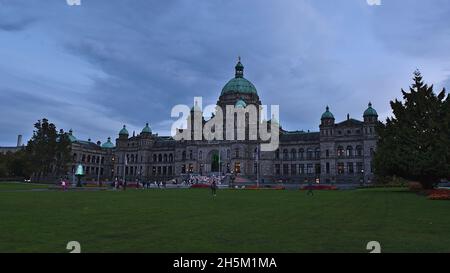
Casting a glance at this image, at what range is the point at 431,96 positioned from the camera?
144 ft

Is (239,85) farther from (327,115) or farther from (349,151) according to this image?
(349,151)

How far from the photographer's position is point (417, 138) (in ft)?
136

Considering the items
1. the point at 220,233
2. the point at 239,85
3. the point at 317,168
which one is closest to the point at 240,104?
the point at 239,85

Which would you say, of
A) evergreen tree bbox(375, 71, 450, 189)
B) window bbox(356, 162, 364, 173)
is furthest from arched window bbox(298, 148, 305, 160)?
evergreen tree bbox(375, 71, 450, 189)

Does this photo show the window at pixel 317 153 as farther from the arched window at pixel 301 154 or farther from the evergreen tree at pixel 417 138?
the evergreen tree at pixel 417 138

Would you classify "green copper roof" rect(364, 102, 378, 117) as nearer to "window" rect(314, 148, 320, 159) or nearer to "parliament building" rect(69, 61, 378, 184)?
"parliament building" rect(69, 61, 378, 184)

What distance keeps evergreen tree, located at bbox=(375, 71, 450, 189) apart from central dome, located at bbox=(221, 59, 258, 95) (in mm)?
69426

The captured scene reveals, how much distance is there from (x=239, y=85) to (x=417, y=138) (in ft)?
250

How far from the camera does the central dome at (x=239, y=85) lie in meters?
114

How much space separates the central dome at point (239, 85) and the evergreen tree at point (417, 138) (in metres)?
69.4

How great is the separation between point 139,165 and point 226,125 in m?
37.9
